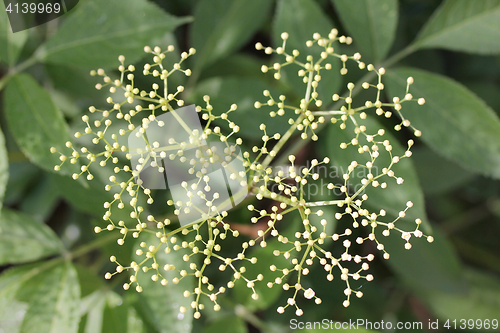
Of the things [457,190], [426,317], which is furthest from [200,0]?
[426,317]

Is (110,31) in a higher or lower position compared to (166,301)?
higher

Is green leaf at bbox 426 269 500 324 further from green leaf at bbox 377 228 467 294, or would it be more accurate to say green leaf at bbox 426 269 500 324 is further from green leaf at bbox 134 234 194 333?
green leaf at bbox 134 234 194 333

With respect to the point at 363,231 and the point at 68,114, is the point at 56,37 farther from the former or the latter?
the point at 363,231

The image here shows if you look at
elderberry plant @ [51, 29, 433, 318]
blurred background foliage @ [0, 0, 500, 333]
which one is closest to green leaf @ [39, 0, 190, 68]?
blurred background foliage @ [0, 0, 500, 333]

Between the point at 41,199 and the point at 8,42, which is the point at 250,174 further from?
the point at 41,199
